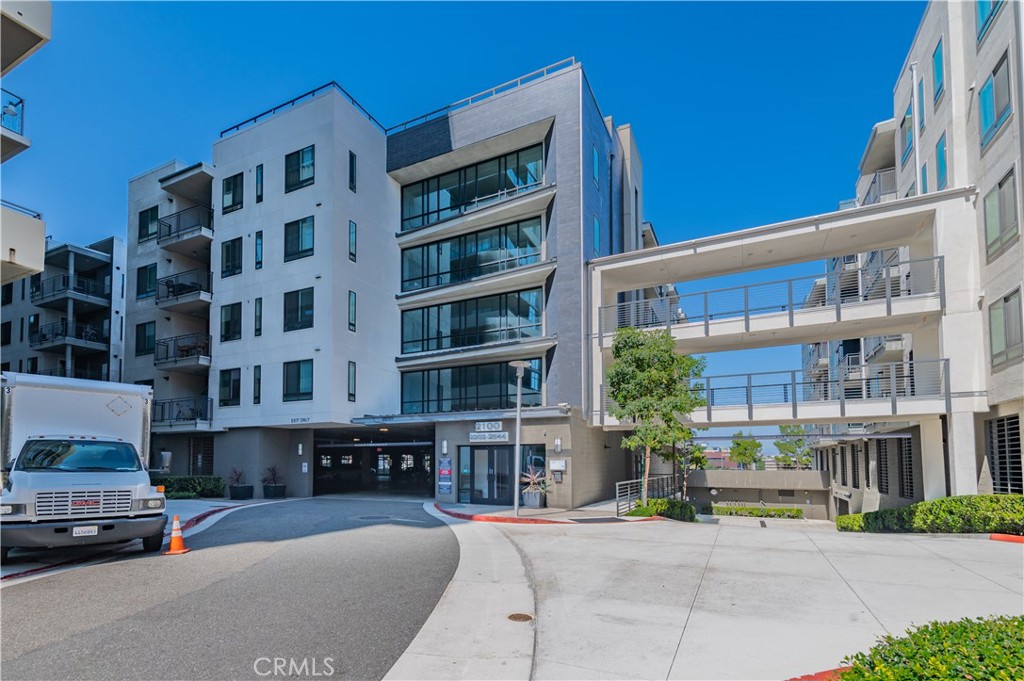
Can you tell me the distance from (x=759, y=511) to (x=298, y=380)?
31207mm

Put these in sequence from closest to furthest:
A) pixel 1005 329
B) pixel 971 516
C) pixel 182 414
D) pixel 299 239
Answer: pixel 971 516, pixel 1005 329, pixel 299 239, pixel 182 414

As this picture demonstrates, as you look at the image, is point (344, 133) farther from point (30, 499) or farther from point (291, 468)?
point (30, 499)

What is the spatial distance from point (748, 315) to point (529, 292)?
8.87m

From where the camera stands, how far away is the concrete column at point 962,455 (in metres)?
17.5

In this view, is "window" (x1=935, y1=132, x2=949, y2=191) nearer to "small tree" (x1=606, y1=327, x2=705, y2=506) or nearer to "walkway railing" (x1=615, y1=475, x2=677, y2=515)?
"small tree" (x1=606, y1=327, x2=705, y2=506)

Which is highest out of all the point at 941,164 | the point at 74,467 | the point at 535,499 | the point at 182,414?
the point at 941,164

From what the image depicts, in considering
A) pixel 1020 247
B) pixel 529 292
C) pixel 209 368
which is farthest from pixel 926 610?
pixel 209 368

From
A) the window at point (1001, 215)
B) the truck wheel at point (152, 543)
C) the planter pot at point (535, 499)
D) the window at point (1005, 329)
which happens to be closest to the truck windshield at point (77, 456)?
the truck wheel at point (152, 543)

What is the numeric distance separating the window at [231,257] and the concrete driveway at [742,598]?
2247 cm

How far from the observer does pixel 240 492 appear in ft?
86.9

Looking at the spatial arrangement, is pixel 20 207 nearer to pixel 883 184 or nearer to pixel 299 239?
pixel 299 239

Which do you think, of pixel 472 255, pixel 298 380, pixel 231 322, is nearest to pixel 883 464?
pixel 472 255

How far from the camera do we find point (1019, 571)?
9.71m

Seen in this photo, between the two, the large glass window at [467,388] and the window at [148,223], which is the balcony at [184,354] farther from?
the large glass window at [467,388]
